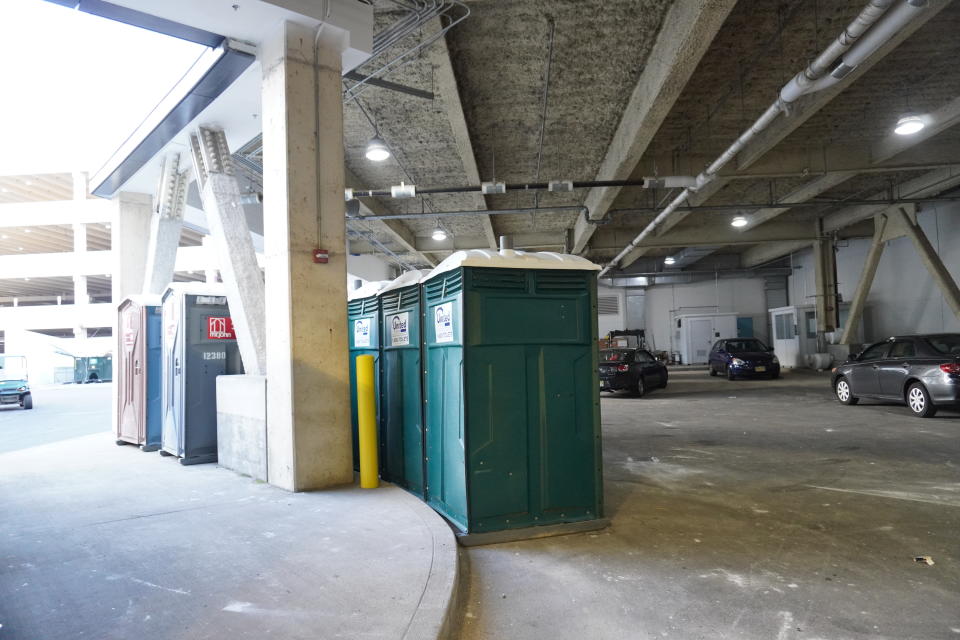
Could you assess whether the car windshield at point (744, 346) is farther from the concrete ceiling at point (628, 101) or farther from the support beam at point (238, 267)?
the support beam at point (238, 267)

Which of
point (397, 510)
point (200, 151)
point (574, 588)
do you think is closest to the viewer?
point (574, 588)

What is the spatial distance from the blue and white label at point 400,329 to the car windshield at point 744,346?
17323mm

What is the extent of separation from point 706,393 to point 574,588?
13.2 metres

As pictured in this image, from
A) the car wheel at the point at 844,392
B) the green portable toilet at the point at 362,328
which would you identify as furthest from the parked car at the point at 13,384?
the car wheel at the point at 844,392

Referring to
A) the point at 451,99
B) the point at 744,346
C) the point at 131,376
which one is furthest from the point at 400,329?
the point at 744,346

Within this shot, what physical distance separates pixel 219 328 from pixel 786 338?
82.4ft

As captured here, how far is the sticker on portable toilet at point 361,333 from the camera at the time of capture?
6201 millimetres

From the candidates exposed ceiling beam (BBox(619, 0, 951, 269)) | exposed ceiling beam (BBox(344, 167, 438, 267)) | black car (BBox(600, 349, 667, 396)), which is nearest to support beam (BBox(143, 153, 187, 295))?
exposed ceiling beam (BBox(344, 167, 438, 267))

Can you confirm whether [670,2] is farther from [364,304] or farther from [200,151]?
[200,151]

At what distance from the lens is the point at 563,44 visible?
→ 26.6 feet

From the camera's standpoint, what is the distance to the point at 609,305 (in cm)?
3384

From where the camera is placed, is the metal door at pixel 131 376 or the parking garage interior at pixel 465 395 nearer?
the parking garage interior at pixel 465 395

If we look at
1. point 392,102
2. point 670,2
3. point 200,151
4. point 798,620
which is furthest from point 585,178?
point 798,620

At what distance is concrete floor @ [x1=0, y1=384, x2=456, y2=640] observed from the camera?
8.69 ft
